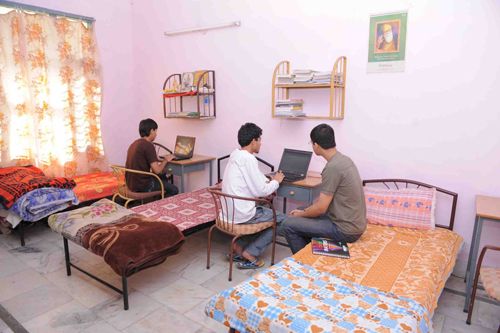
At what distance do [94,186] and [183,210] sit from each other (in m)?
1.36

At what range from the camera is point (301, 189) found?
322cm

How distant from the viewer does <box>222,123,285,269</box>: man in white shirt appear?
2.85m

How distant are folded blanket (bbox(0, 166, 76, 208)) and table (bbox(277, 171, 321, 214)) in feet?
7.51

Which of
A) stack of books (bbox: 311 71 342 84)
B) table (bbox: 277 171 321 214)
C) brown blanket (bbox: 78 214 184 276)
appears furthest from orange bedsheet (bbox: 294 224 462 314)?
stack of books (bbox: 311 71 342 84)

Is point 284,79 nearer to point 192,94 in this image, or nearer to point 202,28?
point 192,94

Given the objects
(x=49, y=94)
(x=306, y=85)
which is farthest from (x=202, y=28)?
(x=49, y=94)

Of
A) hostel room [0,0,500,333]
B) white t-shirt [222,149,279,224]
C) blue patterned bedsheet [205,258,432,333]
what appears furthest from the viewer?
white t-shirt [222,149,279,224]

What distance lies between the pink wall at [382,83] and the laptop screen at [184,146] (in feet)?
0.90

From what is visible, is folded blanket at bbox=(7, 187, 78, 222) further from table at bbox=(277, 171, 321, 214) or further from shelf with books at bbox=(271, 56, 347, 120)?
shelf with books at bbox=(271, 56, 347, 120)

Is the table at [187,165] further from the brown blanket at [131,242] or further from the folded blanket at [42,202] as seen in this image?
the brown blanket at [131,242]

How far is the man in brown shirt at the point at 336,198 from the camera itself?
253cm

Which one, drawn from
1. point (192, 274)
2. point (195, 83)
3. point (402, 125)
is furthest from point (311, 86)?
point (192, 274)

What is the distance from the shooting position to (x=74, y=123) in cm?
457

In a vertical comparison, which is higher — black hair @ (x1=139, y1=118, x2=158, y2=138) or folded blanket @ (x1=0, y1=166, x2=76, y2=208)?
black hair @ (x1=139, y1=118, x2=158, y2=138)
